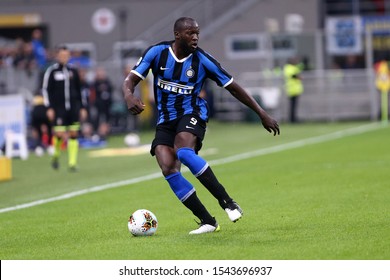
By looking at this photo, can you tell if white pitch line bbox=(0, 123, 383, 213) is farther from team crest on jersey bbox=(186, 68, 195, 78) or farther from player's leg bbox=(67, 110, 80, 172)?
team crest on jersey bbox=(186, 68, 195, 78)

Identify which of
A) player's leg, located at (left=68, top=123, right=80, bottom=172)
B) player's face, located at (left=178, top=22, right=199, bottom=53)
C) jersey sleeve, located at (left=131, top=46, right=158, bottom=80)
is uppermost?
player's face, located at (left=178, top=22, right=199, bottom=53)

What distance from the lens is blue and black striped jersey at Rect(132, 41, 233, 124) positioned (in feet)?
35.5

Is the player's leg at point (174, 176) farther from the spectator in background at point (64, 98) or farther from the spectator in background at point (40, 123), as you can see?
the spectator in background at point (40, 123)

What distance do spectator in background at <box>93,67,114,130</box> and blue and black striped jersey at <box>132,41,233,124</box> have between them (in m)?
21.8

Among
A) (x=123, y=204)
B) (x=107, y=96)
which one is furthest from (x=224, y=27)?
(x=123, y=204)

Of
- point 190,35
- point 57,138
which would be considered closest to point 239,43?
point 57,138

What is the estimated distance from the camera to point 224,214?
12688 mm

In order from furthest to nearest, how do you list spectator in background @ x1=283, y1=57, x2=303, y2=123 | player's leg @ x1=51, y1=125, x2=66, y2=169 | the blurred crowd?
spectator in background @ x1=283, y1=57, x2=303, y2=123, the blurred crowd, player's leg @ x1=51, y1=125, x2=66, y2=169

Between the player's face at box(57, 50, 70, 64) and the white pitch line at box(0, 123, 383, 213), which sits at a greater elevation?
the player's face at box(57, 50, 70, 64)

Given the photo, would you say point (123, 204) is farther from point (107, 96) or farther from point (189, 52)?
point (107, 96)

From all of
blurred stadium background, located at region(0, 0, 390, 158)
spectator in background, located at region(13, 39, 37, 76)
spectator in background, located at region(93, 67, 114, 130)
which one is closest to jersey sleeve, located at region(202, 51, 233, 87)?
blurred stadium background, located at region(0, 0, 390, 158)

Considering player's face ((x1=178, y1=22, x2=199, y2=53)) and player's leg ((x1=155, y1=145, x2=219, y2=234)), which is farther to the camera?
player's leg ((x1=155, y1=145, x2=219, y2=234))

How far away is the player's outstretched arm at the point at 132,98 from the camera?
33.8 feet

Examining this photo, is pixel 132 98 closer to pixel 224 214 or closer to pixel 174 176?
pixel 174 176
